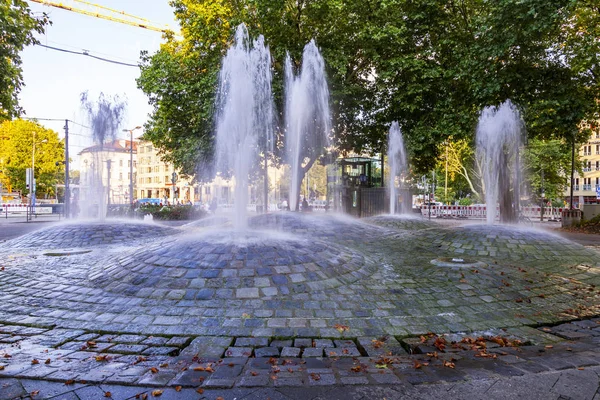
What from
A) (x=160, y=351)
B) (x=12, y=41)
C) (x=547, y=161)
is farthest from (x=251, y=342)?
(x=547, y=161)

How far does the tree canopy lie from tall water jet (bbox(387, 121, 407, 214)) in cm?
105

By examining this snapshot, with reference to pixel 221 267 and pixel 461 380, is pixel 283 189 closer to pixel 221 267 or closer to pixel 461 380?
pixel 221 267

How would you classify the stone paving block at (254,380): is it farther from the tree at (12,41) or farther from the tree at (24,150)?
the tree at (24,150)

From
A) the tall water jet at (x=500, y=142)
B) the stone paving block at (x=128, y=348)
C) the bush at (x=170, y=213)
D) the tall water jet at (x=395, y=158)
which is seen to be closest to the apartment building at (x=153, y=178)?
the bush at (x=170, y=213)

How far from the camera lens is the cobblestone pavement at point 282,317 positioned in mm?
3162

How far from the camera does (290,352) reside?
3.58m

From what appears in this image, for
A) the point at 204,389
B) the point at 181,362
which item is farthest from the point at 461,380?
the point at 181,362

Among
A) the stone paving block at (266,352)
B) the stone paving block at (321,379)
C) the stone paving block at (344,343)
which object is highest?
the stone paving block at (321,379)

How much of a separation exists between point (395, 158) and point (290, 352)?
1909 cm

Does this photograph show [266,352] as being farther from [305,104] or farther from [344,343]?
[305,104]

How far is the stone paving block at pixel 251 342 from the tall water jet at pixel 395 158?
17.7 m

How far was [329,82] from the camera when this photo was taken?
17.5m

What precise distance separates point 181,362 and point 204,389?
0.59 m

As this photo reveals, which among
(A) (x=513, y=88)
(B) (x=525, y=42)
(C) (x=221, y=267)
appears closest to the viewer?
(C) (x=221, y=267)
